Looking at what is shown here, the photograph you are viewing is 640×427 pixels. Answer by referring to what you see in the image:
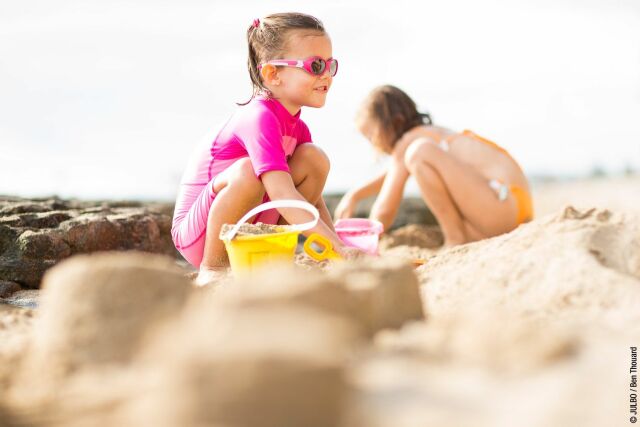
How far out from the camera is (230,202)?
3.17 m

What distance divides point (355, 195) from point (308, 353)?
14.7ft

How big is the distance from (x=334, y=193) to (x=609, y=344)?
20.5 ft

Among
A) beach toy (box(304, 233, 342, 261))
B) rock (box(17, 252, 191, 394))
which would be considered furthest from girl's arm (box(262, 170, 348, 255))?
rock (box(17, 252, 191, 394))

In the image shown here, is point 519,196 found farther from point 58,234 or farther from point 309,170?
point 58,234

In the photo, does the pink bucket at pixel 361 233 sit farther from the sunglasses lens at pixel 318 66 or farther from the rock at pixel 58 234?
the rock at pixel 58 234

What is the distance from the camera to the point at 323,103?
3.69m

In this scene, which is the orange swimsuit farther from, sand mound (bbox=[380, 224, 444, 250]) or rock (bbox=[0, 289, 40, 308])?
rock (bbox=[0, 289, 40, 308])

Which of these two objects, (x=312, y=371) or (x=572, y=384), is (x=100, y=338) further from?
(x=572, y=384)

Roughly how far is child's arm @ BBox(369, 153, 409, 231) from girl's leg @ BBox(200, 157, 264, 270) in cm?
187

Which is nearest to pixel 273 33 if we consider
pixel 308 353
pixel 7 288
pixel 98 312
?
pixel 7 288

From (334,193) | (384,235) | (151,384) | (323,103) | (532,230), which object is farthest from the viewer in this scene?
(334,193)

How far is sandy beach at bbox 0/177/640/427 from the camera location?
1.02 meters

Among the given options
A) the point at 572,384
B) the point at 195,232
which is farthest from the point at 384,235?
the point at 572,384

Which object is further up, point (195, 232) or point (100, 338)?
point (100, 338)
